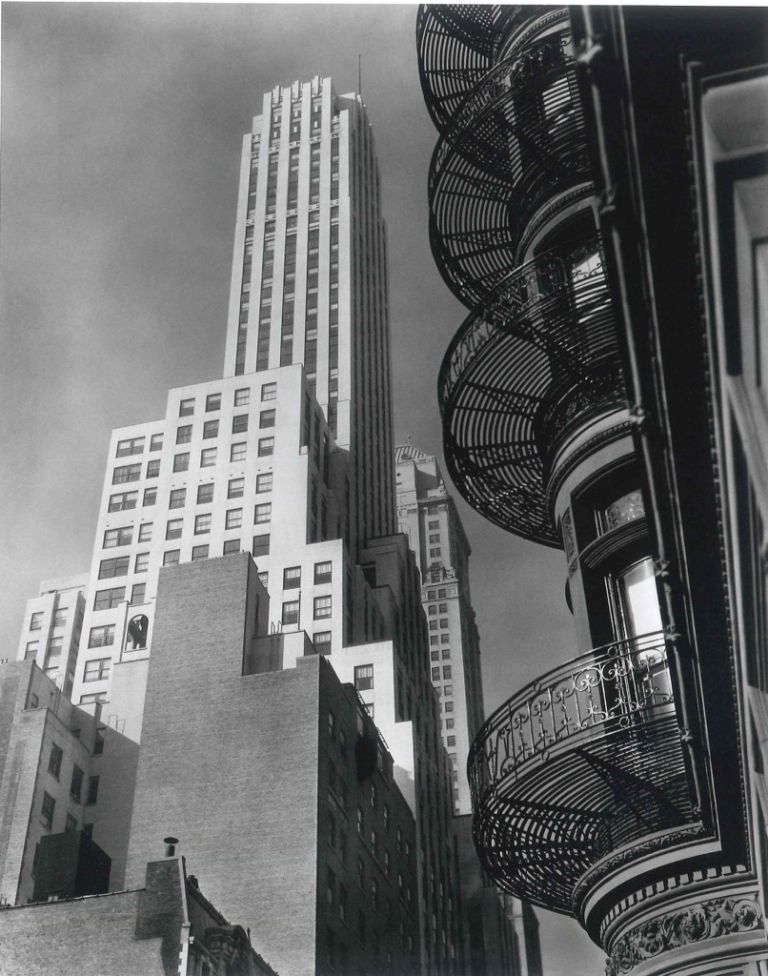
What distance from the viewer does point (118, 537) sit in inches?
4144

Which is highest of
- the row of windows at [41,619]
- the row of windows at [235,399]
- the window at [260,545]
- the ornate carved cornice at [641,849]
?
the row of windows at [235,399]

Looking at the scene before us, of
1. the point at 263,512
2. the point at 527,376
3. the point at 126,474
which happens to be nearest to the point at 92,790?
the point at 263,512

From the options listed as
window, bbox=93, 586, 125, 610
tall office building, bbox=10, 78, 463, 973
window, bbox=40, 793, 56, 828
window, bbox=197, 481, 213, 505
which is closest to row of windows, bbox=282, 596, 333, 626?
tall office building, bbox=10, 78, 463, 973

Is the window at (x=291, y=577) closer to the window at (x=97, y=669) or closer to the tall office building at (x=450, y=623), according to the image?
the window at (x=97, y=669)

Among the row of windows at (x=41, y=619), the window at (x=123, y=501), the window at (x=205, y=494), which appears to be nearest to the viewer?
the window at (x=205, y=494)

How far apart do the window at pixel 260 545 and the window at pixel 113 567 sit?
39.1ft

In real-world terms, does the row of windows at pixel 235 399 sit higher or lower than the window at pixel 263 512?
higher

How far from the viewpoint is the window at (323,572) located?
97.1m

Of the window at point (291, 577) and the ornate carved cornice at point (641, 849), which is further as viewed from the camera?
the window at point (291, 577)

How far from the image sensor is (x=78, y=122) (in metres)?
21.7

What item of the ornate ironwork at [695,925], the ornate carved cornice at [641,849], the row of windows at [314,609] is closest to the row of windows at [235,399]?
the row of windows at [314,609]

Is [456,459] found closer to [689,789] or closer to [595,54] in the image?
[689,789]

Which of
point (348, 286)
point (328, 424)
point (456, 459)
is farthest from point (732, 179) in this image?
point (348, 286)

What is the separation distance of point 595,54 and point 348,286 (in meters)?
132
